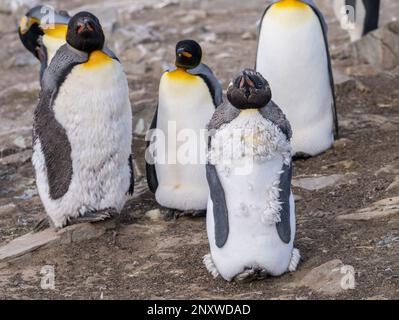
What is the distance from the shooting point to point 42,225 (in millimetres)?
6457

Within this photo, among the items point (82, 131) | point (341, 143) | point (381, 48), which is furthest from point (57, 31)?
point (381, 48)

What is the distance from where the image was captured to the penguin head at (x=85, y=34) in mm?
6043

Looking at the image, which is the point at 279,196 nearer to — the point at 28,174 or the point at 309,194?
the point at 309,194

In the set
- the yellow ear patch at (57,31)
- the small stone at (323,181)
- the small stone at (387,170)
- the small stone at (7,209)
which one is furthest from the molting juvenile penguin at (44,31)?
the small stone at (387,170)

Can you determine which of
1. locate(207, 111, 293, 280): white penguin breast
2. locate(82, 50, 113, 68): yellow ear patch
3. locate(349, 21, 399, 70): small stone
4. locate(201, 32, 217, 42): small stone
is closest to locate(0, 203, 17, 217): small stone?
locate(82, 50, 113, 68): yellow ear patch

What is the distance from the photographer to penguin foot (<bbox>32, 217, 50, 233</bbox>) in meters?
6.45

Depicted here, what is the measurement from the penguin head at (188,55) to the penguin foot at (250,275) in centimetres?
176

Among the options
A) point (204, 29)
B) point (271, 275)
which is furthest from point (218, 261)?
point (204, 29)

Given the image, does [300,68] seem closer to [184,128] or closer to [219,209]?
[184,128]

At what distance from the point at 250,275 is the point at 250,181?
0.50 m

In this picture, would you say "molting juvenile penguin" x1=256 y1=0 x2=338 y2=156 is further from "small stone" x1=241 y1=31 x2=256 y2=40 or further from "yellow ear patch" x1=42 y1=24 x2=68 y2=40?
"small stone" x1=241 y1=31 x2=256 y2=40

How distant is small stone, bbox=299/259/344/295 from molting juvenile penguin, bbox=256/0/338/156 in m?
2.46

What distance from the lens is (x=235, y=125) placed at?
17.0ft

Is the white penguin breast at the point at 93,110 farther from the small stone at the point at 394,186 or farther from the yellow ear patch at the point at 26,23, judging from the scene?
the yellow ear patch at the point at 26,23
